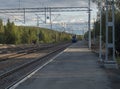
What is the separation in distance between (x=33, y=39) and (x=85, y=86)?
422 ft

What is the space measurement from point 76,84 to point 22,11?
2672 inches

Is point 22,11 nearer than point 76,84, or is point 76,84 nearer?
point 76,84

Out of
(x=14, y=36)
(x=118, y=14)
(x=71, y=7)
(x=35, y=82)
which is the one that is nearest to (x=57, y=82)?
(x=35, y=82)

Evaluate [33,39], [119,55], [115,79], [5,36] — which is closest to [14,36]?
[5,36]

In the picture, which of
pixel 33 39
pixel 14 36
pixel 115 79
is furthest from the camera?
pixel 33 39

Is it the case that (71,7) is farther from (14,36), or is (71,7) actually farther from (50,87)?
(50,87)

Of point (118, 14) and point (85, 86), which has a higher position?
point (118, 14)

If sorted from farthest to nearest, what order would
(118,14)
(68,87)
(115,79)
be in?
(118,14), (115,79), (68,87)

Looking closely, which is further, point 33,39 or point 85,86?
point 33,39

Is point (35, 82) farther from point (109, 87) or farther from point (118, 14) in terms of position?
point (118, 14)

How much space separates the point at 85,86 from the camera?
17.1 metres

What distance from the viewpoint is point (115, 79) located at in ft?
66.7

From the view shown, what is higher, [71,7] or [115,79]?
[71,7]

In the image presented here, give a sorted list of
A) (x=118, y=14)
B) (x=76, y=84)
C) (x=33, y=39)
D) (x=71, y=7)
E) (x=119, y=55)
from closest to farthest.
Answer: (x=76, y=84) → (x=118, y=14) → (x=119, y=55) → (x=71, y=7) → (x=33, y=39)
